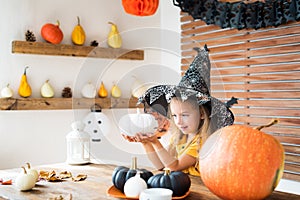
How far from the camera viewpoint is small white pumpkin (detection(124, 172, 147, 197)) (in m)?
1.31

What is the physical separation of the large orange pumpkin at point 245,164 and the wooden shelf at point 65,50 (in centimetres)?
165

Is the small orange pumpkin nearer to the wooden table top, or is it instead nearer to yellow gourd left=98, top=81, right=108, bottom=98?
yellow gourd left=98, top=81, right=108, bottom=98

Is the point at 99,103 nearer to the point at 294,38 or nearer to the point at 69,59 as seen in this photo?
the point at 69,59

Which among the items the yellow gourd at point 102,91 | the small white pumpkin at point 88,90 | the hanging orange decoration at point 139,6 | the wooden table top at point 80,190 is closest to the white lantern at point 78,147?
the wooden table top at point 80,190

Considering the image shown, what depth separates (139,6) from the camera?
2.19 metres

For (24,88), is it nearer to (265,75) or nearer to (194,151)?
(194,151)

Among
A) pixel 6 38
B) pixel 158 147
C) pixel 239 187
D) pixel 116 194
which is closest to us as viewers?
pixel 239 187

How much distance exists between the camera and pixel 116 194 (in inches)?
54.6

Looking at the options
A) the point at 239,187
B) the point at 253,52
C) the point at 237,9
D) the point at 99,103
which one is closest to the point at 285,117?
the point at 253,52

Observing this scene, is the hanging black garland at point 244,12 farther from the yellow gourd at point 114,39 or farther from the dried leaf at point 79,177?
the dried leaf at point 79,177

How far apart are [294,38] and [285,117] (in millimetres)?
530

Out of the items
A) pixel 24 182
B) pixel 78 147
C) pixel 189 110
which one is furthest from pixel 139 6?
pixel 24 182

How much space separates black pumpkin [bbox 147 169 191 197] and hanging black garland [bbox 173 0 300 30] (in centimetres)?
166

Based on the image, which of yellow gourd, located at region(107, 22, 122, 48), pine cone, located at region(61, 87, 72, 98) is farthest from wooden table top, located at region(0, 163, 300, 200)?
yellow gourd, located at region(107, 22, 122, 48)
